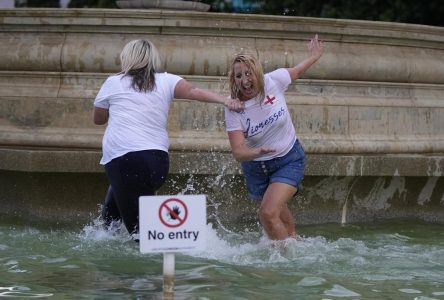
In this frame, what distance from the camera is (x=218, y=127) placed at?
31.6 ft

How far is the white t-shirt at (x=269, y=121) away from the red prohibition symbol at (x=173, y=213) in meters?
1.98

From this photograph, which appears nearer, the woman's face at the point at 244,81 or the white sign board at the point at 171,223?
the white sign board at the point at 171,223

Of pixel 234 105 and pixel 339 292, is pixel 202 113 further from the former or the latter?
pixel 339 292

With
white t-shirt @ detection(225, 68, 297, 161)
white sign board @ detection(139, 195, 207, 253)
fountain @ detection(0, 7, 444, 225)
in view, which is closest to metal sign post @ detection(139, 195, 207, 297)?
white sign board @ detection(139, 195, 207, 253)

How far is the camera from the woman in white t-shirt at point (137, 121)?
292 inches

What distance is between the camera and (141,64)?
7477 mm

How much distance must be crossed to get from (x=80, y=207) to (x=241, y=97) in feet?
8.31

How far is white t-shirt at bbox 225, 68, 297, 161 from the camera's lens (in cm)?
764

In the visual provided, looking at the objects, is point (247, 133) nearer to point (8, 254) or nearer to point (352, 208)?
point (8, 254)

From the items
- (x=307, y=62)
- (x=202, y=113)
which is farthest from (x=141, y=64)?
(x=202, y=113)

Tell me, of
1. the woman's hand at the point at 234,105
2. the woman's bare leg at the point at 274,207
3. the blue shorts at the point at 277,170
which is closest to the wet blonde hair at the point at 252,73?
the woman's hand at the point at 234,105

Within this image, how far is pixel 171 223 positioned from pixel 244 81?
2104 millimetres

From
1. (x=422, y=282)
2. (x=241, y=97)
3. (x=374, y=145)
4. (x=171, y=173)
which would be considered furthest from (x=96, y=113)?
(x=374, y=145)

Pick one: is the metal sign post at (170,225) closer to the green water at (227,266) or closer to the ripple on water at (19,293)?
the green water at (227,266)
